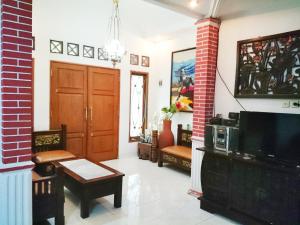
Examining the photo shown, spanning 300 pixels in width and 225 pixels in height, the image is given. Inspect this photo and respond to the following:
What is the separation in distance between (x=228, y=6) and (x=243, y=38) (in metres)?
0.51

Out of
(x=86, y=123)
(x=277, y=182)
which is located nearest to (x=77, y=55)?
(x=86, y=123)

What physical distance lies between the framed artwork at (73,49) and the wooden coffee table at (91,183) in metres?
2.40

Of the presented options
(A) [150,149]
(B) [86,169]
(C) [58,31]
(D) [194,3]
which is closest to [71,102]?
(C) [58,31]

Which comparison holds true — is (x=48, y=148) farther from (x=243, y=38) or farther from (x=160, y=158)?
(x=243, y=38)

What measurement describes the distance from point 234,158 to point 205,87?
118 cm

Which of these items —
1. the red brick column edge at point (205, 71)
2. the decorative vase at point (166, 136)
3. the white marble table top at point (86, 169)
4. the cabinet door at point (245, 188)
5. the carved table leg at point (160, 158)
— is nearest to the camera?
the cabinet door at point (245, 188)

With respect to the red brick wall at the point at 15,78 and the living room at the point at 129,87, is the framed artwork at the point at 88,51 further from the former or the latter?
the red brick wall at the point at 15,78

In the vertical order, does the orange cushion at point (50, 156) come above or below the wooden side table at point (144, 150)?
above

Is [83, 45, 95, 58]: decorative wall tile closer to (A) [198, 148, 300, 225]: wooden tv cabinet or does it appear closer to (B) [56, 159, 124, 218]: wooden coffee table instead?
(B) [56, 159, 124, 218]: wooden coffee table

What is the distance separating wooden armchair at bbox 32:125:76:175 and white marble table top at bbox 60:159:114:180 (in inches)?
17.5

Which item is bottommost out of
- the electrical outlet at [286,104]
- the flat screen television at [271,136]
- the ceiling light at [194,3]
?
the flat screen television at [271,136]

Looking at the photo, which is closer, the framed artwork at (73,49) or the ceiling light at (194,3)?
the ceiling light at (194,3)

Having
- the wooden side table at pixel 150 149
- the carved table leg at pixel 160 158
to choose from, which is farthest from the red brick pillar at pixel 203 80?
the wooden side table at pixel 150 149

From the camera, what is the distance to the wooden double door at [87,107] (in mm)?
4785
